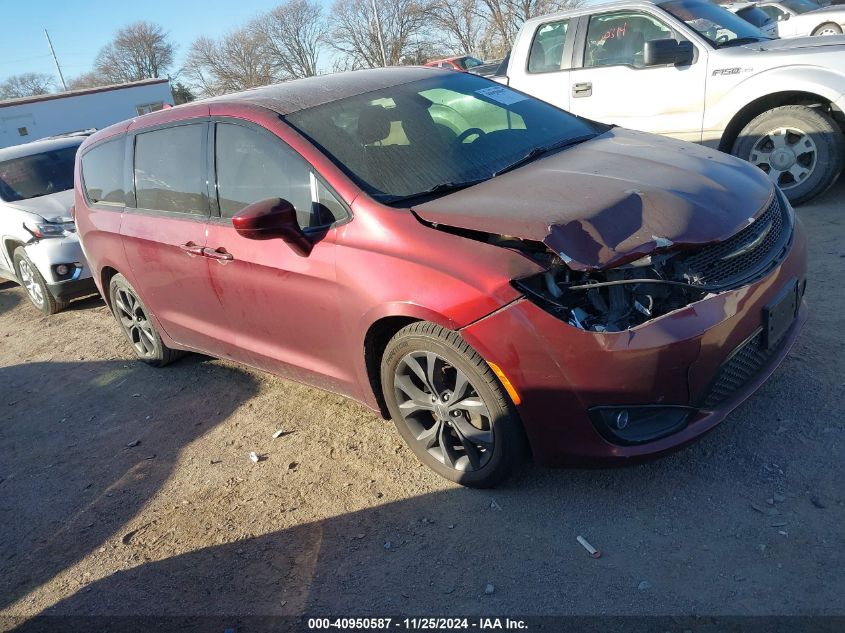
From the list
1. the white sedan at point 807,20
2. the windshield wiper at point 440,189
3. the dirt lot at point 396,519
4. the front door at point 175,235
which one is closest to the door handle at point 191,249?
the front door at point 175,235

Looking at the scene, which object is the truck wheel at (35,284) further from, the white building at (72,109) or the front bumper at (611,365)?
the white building at (72,109)

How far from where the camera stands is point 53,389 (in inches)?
211

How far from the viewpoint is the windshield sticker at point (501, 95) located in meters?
4.20

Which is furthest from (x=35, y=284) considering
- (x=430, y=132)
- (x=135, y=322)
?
(x=430, y=132)

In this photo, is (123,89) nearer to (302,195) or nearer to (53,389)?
(53,389)

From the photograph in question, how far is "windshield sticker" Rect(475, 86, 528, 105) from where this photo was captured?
165 inches

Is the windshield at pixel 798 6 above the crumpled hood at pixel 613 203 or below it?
below

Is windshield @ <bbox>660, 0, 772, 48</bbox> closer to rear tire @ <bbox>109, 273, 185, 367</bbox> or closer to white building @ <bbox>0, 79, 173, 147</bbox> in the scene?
rear tire @ <bbox>109, 273, 185, 367</bbox>

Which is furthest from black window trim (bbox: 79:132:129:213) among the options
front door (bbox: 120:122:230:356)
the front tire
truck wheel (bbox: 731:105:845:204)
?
truck wheel (bbox: 731:105:845:204)

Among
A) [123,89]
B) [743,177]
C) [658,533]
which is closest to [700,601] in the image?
[658,533]

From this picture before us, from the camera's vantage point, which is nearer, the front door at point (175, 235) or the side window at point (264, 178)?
the side window at point (264, 178)

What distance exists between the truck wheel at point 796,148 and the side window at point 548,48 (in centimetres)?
206

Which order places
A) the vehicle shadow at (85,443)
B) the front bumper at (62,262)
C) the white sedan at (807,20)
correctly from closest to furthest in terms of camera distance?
the vehicle shadow at (85,443)
the front bumper at (62,262)
the white sedan at (807,20)

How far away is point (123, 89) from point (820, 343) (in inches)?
1543
